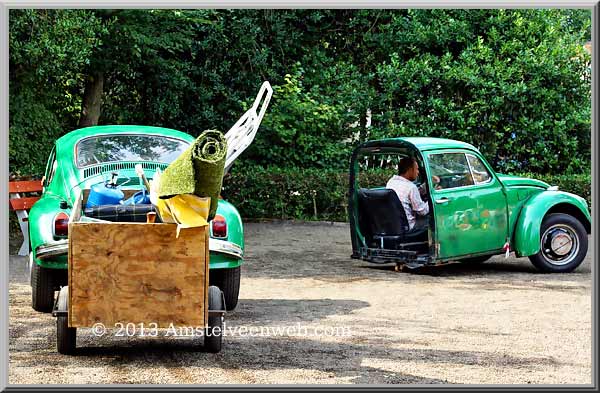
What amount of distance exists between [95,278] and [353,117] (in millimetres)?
15811

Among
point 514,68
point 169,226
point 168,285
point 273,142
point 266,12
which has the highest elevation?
point 266,12

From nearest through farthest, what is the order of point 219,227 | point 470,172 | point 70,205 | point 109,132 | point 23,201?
1. point 219,227
2. point 70,205
3. point 109,132
4. point 470,172
5. point 23,201

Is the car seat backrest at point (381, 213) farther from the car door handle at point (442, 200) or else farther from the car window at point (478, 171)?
the car window at point (478, 171)

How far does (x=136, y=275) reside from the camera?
666cm

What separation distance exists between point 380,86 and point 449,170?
1106 centimetres

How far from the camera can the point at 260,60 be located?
71.7 ft

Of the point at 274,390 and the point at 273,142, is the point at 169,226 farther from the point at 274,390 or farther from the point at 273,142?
the point at 273,142

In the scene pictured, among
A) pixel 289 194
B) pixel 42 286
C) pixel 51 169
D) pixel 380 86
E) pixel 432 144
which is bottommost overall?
pixel 42 286

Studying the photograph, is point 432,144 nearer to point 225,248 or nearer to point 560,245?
point 560,245

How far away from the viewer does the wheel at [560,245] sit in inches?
482

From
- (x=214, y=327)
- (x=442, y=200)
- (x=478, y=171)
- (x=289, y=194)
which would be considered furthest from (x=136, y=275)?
(x=289, y=194)

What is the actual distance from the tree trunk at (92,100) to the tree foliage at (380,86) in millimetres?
311

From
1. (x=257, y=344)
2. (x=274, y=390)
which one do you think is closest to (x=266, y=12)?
(x=257, y=344)

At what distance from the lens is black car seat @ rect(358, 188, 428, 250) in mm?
12055
